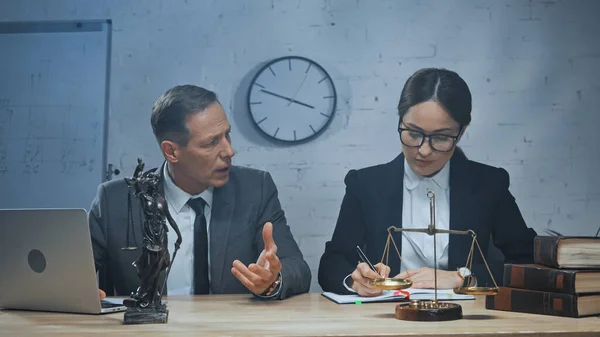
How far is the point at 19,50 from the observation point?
351cm

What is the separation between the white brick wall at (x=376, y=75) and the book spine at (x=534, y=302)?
4.87 feet

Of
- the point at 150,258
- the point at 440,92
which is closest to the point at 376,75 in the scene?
the point at 440,92

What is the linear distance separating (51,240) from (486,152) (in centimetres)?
216

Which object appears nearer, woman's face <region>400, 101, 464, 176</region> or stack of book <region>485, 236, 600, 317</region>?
stack of book <region>485, 236, 600, 317</region>

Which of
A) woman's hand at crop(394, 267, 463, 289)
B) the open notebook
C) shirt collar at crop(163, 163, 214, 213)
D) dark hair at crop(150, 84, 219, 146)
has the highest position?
dark hair at crop(150, 84, 219, 146)

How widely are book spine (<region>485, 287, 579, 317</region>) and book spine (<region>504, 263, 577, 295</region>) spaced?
0.01 m

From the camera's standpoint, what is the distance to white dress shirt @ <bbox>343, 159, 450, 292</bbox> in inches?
128

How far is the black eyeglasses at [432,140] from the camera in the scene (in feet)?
11.0

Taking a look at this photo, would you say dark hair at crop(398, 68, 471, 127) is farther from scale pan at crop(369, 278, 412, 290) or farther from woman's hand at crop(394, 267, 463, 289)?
scale pan at crop(369, 278, 412, 290)

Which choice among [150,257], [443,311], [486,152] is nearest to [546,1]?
[486,152]

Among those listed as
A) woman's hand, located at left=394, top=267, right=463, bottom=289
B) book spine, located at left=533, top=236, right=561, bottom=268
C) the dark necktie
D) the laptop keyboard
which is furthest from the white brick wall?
book spine, located at left=533, top=236, right=561, bottom=268

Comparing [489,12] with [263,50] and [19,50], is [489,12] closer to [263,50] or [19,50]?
[263,50]

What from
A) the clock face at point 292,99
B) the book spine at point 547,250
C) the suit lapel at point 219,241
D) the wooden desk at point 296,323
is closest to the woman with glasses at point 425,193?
the clock face at point 292,99

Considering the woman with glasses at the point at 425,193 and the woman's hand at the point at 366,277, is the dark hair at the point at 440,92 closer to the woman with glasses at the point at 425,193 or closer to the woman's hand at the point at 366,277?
the woman with glasses at the point at 425,193
